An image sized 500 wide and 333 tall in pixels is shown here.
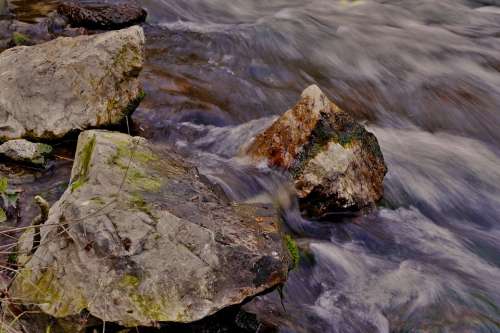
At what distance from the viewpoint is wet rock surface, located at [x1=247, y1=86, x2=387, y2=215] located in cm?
507

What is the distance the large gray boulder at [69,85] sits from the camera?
5152 mm

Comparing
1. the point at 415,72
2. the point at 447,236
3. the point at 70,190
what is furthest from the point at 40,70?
the point at 415,72

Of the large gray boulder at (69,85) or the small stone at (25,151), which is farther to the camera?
the large gray boulder at (69,85)

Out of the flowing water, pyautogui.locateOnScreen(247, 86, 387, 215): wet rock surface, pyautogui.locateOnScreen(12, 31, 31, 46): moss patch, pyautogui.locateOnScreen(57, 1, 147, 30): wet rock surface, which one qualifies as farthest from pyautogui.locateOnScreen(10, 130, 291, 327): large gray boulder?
pyautogui.locateOnScreen(57, 1, 147, 30): wet rock surface

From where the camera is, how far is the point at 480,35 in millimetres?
9906

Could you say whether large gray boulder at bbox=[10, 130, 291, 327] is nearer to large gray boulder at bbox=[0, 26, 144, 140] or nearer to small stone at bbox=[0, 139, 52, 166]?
small stone at bbox=[0, 139, 52, 166]

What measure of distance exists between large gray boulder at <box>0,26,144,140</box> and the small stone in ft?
0.39

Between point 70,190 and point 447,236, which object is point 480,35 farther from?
point 70,190

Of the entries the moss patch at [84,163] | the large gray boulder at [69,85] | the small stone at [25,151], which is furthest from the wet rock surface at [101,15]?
the moss patch at [84,163]

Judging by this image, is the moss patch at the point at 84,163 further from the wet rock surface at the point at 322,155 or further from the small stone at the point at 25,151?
the wet rock surface at the point at 322,155

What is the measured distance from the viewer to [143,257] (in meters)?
3.10

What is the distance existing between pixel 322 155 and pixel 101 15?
517 centimetres

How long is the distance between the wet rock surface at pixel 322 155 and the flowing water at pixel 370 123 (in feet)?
0.53

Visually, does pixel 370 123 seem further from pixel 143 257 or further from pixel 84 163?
pixel 143 257
